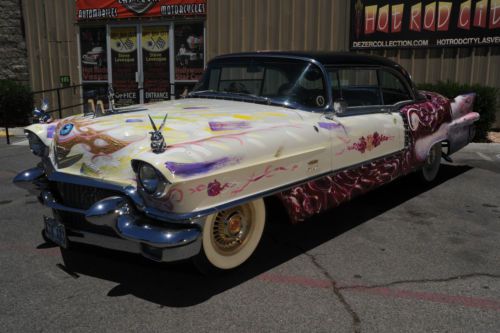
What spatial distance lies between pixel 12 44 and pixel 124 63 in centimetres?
338

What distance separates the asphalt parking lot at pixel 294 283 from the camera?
9.28ft

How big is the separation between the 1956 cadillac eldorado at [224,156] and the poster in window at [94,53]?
343 inches

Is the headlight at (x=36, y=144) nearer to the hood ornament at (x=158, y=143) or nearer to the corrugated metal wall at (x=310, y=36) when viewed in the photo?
the hood ornament at (x=158, y=143)

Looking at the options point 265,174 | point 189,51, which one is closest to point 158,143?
point 265,174

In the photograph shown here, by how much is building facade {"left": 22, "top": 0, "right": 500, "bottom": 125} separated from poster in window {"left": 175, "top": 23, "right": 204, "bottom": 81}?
0.02 metres

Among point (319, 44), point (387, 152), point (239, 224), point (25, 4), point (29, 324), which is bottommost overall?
point (29, 324)

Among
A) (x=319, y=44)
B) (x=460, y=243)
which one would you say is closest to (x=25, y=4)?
(x=319, y=44)

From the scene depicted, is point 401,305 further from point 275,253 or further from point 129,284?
point 129,284

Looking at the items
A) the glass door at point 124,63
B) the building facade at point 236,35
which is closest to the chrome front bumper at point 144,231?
the building facade at point 236,35

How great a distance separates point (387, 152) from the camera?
4.66 metres

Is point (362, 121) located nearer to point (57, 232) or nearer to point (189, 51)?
point (57, 232)

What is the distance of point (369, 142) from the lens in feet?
14.3

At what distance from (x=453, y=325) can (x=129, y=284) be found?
2.15 m

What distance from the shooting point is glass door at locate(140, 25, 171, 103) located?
1194cm
